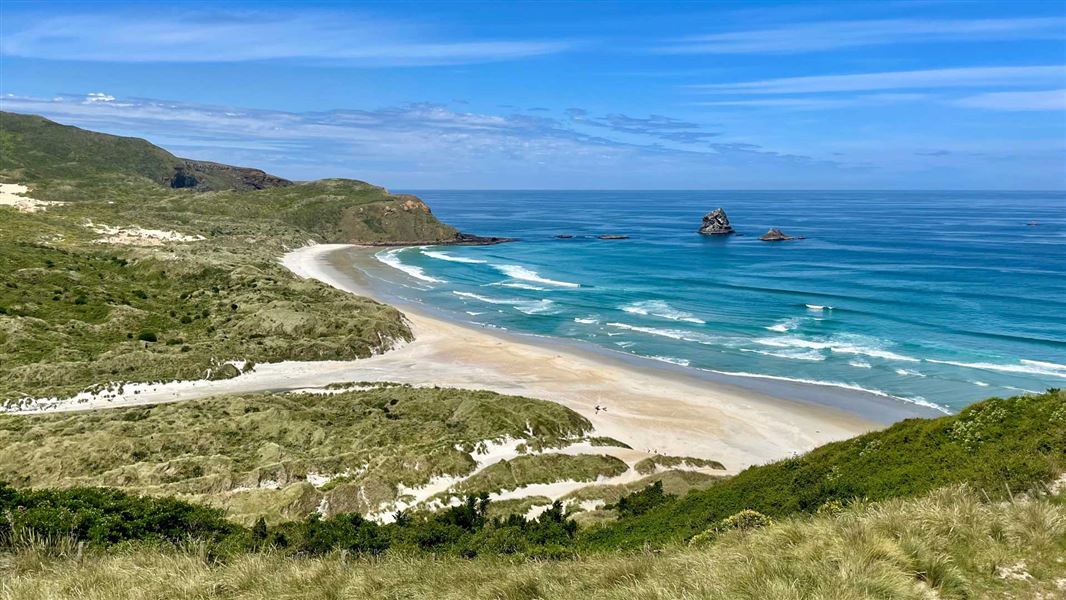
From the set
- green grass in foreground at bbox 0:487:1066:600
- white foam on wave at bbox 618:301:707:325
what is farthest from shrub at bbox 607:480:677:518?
white foam on wave at bbox 618:301:707:325

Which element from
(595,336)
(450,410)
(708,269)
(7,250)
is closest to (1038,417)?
(450,410)

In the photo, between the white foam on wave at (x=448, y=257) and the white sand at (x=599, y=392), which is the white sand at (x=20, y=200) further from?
the white sand at (x=599, y=392)

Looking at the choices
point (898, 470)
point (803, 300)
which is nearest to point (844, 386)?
point (898, 470)

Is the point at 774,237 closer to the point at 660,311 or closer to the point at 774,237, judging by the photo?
the point at 774,237

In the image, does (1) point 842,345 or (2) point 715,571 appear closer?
(2) point 715,571

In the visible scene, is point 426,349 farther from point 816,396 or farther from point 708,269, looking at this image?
point 708,269
